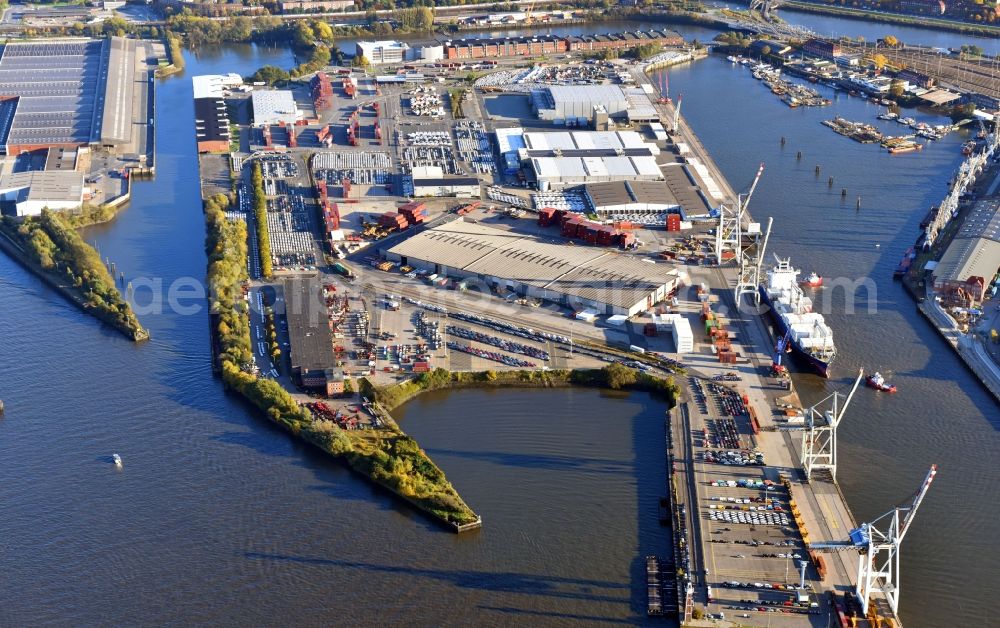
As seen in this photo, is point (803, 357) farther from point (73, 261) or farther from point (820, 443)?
point (73, 261)

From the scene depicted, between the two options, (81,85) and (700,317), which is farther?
(81,85)

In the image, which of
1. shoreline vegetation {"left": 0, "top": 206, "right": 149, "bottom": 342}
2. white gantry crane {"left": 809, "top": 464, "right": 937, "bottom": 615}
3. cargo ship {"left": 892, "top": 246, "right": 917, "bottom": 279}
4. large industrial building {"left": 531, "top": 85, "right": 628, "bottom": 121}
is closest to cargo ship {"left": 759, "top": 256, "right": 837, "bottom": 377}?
cargo ship {"left": 892, "top": 246, "right": 917, "bottom": 279}

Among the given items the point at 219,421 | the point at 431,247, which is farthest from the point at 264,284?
the point at 219,421

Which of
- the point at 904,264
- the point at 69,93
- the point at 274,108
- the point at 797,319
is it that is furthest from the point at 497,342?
the point at 69,93

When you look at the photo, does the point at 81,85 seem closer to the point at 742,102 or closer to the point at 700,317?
the point at 742,102

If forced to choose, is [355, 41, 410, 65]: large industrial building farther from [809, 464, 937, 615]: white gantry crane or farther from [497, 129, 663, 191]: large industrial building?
[809, 464, 937, 615]: white gantry crane

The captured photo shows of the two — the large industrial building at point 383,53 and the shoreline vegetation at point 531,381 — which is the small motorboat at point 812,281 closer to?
the shoreline vegetation at point 531,381
